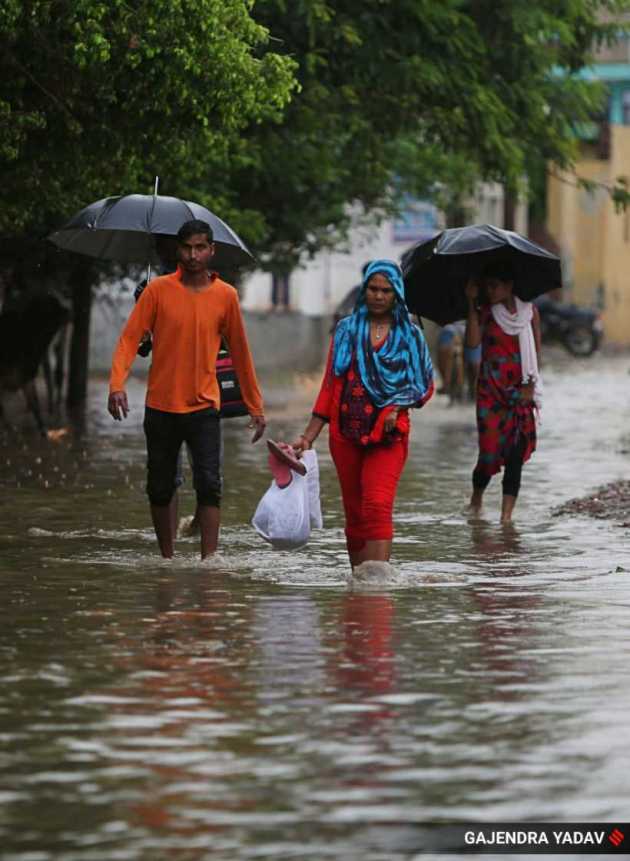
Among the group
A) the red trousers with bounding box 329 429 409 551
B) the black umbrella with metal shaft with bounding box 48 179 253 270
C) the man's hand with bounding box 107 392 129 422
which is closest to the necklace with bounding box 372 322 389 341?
the red trousers with bounding box 329 429 409 551

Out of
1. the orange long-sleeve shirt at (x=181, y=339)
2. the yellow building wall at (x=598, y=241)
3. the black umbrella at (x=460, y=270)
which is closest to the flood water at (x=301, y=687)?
the orange long-sleeve shirt at (x=181, y=339)

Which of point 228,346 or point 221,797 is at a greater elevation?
point 228,346

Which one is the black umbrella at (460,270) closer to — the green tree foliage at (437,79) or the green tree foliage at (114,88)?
the green tree foliage at (114,88)

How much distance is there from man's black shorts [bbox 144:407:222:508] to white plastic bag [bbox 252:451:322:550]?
0.30 m

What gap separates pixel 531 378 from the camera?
15.4 m

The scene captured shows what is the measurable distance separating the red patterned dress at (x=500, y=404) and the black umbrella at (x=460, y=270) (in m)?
0.25

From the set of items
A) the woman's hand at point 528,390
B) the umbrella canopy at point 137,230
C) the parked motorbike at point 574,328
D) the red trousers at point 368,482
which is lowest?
the parked motorbike at point 574,328

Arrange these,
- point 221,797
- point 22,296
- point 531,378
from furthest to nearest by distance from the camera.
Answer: point 22,296 → point 531,378 → point 221,797

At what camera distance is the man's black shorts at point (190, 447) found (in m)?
12.3

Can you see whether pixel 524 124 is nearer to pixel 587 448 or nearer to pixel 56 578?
pixel 587 448

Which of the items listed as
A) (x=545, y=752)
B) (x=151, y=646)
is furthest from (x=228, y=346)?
(x=545, y=752)

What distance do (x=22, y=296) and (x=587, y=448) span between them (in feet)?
23.6

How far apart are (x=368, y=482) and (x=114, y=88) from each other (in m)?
6.51

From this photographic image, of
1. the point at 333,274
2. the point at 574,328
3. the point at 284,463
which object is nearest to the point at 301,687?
the point at 284,463
